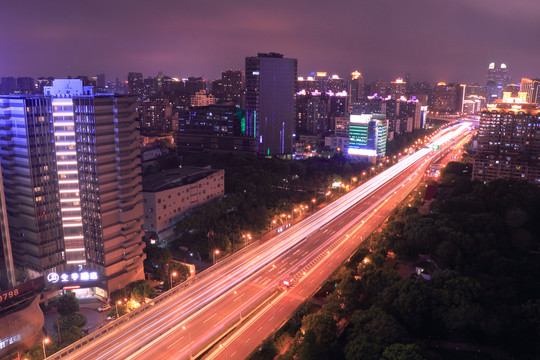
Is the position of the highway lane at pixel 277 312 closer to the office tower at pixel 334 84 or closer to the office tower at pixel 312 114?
the office tower at pixel 312 114

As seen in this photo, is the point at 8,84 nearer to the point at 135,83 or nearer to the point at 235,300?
the point at 135,83

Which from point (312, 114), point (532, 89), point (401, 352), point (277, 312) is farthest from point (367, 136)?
point (532, 89)

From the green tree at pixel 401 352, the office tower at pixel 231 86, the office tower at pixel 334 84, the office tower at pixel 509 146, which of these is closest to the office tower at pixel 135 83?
the office tower at pixel 231 86

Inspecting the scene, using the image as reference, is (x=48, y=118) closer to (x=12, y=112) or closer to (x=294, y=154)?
(x=12, y=112)

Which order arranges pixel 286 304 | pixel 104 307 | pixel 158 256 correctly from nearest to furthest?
pixel 286 304, pixel 104 307, pixel 158 256

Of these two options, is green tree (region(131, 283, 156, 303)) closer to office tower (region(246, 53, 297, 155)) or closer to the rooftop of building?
the rooftop of building

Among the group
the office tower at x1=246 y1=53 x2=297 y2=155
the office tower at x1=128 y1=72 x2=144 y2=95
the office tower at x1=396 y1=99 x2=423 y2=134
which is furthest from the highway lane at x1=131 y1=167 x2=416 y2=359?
the office tower at x1=128 y1=72 x2=144 y2=95

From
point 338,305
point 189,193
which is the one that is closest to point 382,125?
point 189,193
